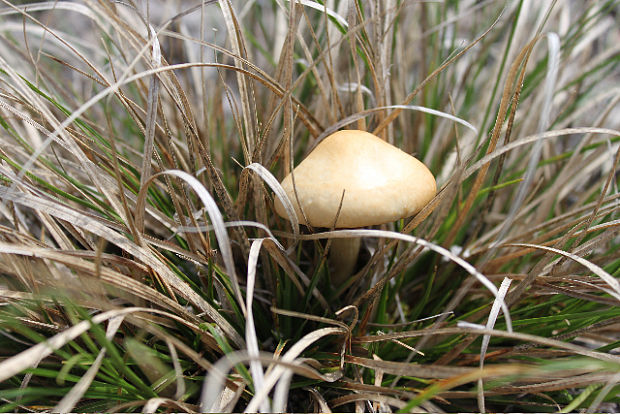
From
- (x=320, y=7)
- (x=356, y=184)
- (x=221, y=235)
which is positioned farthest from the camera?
(x=320, y=7)

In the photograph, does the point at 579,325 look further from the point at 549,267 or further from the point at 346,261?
the point at 346,261

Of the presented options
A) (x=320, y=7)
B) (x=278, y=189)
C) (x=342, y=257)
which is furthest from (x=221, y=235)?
(x=320, y=7)

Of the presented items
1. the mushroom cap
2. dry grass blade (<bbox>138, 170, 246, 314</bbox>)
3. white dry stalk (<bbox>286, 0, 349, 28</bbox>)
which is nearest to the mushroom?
the mushroom cap

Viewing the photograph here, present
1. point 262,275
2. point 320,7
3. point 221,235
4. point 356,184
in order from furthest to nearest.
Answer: point 262,275 → point 320,7 → point 356,184 → point 221,235

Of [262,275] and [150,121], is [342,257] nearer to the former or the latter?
[262,275]

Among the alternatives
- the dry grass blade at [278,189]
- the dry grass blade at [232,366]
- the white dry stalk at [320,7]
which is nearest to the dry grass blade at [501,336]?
the dry grass blade at [232,366]

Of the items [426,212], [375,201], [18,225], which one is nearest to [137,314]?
[18,225]
